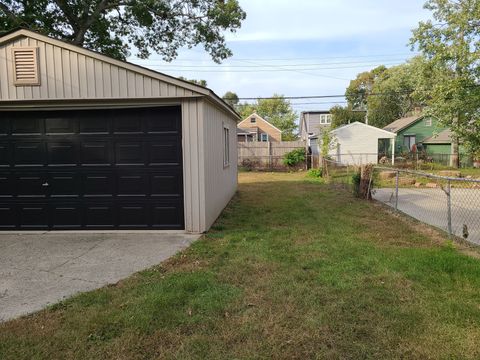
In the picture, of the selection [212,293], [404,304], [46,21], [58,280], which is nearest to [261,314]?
[212,293]

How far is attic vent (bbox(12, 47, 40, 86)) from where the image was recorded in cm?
637

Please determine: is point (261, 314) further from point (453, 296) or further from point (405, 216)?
point (405, 216)

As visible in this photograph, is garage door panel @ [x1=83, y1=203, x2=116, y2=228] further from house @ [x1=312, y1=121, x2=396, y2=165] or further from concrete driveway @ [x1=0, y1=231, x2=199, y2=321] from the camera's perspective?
house @ [x1=312, y1=121, x2=396, y2=165]

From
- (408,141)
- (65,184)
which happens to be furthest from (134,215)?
(408,141)

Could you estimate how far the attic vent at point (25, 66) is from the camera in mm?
6367

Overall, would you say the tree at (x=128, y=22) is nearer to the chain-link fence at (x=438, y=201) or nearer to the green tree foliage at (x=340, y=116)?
the chain-link fence at (x=438, y=201)

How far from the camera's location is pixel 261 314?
137 inches

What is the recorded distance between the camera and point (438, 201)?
1062 cm

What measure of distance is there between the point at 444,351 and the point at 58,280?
4234 mm

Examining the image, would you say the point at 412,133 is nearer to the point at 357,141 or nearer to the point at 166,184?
the point at 357,141

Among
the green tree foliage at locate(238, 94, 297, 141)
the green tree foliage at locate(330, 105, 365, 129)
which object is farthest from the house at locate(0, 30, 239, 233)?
Result: the green tree foliage at locate(238, 94, 297, 141)

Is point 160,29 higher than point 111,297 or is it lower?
higher

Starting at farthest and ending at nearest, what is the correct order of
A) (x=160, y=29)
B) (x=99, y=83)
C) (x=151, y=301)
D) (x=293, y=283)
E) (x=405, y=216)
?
(x=160, y=29) → (x=405, y=216) → (x=99, y=83) → (x=293, y=283) → (x=151, y=301)

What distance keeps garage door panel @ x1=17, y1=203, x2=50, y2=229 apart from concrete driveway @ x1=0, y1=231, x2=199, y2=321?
0.78ft
